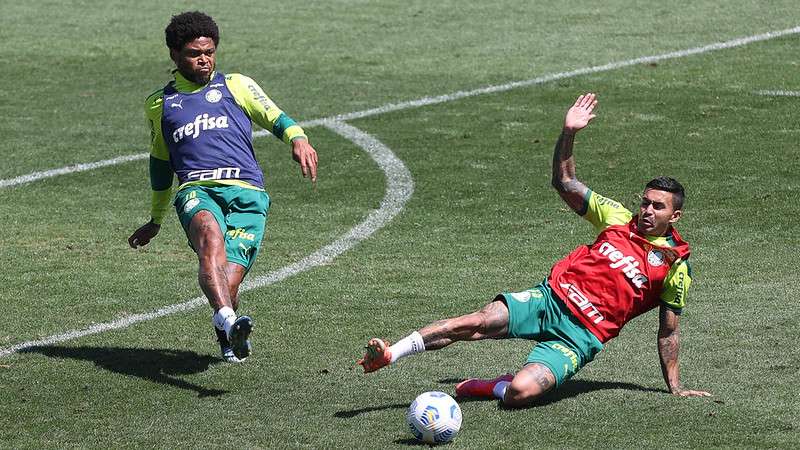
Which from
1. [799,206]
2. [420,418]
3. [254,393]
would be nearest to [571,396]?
[420,418]

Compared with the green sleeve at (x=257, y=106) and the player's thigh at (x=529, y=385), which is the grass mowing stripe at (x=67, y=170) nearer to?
the green sleeve at (x=257, y=106)

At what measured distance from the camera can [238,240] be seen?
10156mm

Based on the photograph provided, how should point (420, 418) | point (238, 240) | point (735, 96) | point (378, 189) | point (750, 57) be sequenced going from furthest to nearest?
1. point (750, 57)
2. point (735, 96)
3. point (378, 189)
4. point (238, 240)
5. point (420, 418)

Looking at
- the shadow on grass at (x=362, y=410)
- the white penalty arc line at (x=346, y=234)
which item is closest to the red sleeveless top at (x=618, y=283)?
the shadow on grass at (x=362, y=410)

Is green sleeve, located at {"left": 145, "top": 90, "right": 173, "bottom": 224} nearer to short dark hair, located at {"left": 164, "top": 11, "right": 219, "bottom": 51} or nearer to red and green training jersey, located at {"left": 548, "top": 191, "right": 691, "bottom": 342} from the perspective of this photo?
short dark hair, located at {"left": 164, "top": 11, "right": 219, "bottom": 51}

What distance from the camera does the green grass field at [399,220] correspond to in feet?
29.3

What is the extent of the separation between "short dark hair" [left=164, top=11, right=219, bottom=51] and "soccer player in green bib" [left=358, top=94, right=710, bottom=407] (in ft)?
8.99

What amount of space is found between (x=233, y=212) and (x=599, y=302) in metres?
2.64

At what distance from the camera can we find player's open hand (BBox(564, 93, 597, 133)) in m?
9.74

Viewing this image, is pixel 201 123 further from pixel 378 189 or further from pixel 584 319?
pixel 378 189

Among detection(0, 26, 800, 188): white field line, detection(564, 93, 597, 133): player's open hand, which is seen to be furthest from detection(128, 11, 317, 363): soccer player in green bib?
detection(0, 26, 800, 188): white field line

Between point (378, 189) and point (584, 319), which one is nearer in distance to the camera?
point (584, 319)

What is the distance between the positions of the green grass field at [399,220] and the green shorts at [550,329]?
0.27m

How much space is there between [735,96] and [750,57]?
225cm
